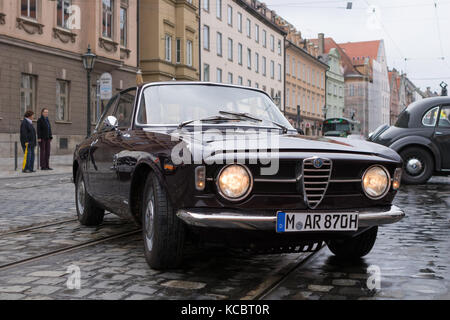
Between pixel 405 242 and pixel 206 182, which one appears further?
pixel 405 242

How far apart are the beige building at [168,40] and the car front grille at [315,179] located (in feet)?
96.9

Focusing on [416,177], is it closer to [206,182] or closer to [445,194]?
[445,194]

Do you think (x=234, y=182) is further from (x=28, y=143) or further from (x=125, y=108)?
(x=28, y=143)

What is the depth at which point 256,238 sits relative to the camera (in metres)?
3.85

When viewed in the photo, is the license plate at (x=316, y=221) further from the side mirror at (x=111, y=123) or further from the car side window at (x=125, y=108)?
the side mirror at (x=111, y=123)

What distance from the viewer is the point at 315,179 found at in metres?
3.89

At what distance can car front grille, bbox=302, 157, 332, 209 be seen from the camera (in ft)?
Result: 12.6

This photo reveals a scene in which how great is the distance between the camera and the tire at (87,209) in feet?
21.6

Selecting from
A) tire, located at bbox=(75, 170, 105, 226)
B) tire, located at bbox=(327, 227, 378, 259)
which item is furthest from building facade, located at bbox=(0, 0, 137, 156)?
tire, located at bbox=(327, 227, 378, 259)

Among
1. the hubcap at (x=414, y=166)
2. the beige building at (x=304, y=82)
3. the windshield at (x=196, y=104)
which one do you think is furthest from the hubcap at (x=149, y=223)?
the beige building at (x=304, y=82)

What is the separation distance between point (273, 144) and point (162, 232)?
3.18 feet

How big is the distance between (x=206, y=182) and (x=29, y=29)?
21.1 metres

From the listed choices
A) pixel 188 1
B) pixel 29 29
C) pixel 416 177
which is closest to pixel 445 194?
pixel 416 177

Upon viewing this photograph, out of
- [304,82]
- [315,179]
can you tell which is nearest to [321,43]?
[304,82]
